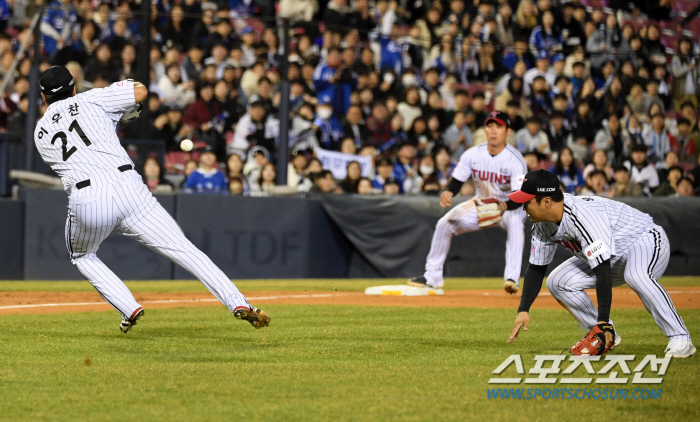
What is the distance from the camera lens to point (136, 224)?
266 inches

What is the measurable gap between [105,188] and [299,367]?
6.43ft

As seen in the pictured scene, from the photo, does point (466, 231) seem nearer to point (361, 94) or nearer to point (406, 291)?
point (406, 291)

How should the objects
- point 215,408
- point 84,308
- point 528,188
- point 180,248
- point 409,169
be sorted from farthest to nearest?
point 409,169 → point 84,308 → point 180,248 → point 528,188 → point 215,408

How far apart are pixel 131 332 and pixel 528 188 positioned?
11.8 ft

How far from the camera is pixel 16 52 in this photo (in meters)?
14.2

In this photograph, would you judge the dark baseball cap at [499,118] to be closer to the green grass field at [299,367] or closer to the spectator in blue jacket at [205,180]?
the green grass field at [299,367]

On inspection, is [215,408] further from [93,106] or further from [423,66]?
[423,66]

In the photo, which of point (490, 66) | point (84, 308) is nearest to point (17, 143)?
point (84, 308)

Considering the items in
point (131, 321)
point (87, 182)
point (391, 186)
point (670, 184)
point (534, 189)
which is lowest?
point (131, 321)

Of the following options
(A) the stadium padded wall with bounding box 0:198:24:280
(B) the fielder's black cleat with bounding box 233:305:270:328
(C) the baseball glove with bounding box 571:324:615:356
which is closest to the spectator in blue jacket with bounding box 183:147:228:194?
(A) the stadium padded wall with bounding box 0:198:24:280

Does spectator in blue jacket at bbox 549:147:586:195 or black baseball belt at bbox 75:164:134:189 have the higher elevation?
black baseball belt at bbox 75:164:134:189

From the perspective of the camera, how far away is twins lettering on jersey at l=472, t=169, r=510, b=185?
11.2 metres

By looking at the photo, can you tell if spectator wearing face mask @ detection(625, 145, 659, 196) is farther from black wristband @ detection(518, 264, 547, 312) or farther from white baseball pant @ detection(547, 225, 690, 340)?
black wristband @ detection(518, 264, 547, 312)

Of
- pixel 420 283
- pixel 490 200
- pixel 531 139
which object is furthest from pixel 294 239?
pixel 531 139
